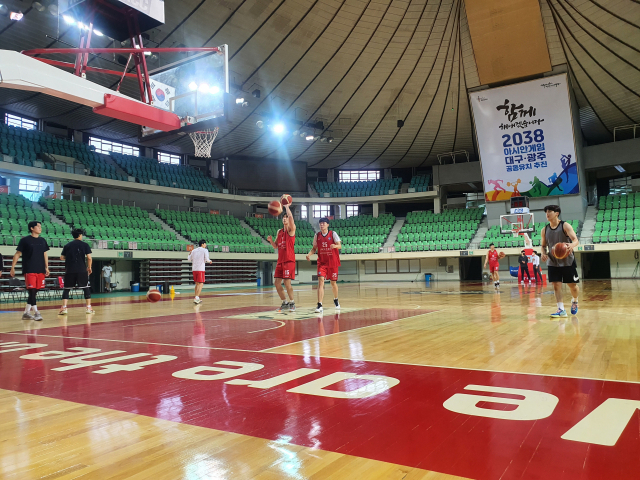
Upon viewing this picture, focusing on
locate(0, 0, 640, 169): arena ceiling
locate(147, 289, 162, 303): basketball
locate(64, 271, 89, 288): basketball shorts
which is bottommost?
locate(147, 289, 162, 303): basketball

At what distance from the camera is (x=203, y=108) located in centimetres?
1019

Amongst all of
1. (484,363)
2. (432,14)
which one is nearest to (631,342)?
(484,363)

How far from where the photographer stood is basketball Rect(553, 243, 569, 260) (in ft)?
22.5

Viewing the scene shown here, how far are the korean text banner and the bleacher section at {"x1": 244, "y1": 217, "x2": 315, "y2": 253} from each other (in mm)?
13064

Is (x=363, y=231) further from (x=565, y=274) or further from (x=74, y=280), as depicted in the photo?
(x=565, y=274)

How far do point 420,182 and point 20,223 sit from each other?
2683cm

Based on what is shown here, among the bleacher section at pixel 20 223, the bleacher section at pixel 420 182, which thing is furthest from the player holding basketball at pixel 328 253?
the bleacher section at pixel 420 182

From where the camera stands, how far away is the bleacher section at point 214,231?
27.3 meters

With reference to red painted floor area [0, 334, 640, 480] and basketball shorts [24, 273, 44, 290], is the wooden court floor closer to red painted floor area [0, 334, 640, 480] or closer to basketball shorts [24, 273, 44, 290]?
red painted floor area [0, 334, 640, 480]

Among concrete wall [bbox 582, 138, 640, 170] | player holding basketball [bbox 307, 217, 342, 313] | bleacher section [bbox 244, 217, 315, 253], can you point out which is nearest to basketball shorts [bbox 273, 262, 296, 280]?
player holding basketball [bbox 307, 217, 342, 313]

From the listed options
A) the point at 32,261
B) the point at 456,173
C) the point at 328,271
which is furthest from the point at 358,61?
the point at 32,261

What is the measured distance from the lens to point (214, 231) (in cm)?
2881

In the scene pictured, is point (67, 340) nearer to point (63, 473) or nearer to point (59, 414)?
point (59, 414)

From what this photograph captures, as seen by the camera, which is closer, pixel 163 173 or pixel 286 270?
pixel 286 270
